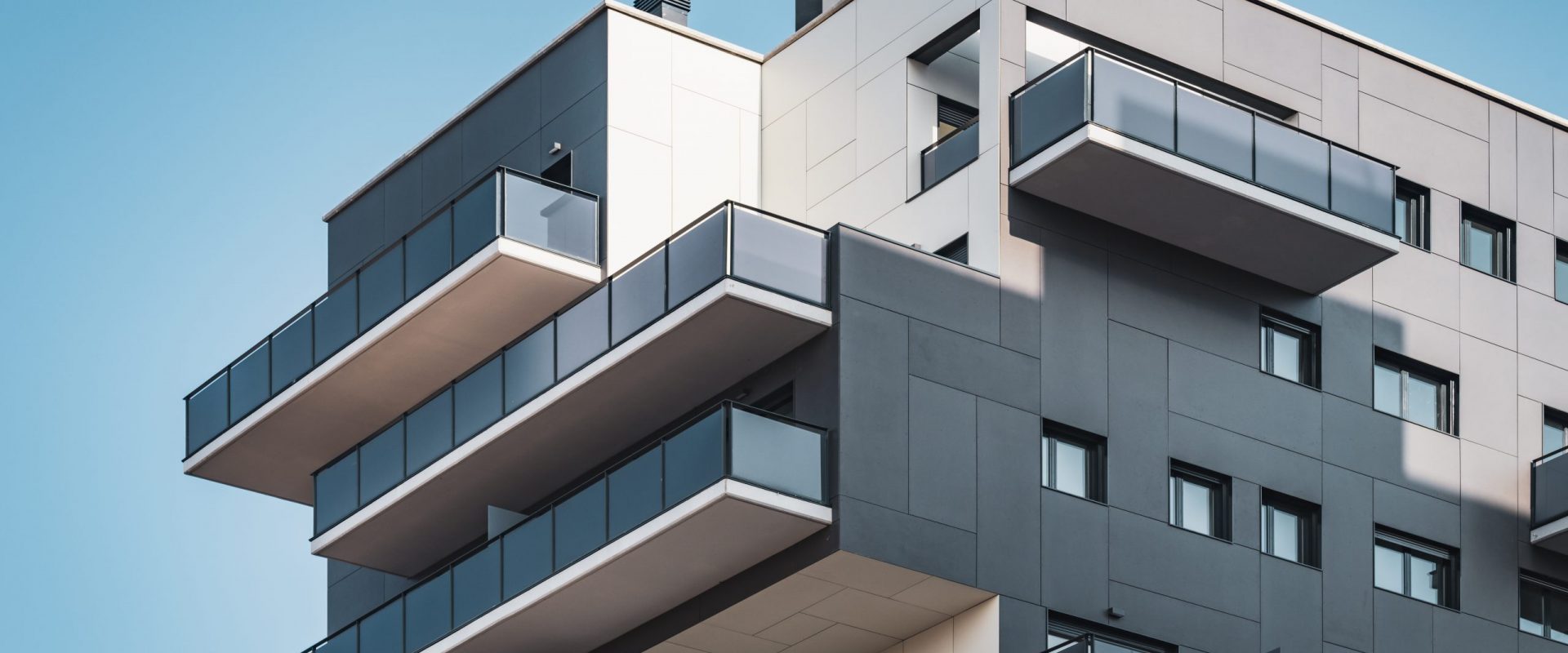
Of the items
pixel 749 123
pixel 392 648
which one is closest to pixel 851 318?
pixel 749 123

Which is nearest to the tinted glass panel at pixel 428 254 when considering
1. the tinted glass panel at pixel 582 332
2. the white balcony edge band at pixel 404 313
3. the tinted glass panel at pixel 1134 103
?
the white balcony edge band at pixel 404 313

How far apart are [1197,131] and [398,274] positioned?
11433 millimetres

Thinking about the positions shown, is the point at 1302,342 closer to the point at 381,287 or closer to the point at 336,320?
the point at 381,287

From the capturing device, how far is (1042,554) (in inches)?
1315

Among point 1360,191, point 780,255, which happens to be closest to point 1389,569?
point 1360,191

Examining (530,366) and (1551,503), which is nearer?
(530,366)

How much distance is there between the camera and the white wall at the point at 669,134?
37.3m

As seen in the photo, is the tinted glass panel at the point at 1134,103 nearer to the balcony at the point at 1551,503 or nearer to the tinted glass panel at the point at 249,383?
the balcony at the point at 1551,503

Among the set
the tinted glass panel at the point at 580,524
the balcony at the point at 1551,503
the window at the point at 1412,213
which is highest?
the window at the point at 1412,213

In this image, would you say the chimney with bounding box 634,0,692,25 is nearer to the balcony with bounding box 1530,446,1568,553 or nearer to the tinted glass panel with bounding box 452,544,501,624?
the tinted glass panel with bounding box 452,544,501,624

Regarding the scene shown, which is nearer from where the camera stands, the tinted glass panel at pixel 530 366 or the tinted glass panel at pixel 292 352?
the tinted glass panel at pixel 530 366

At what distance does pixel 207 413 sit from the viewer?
4234 centimetres

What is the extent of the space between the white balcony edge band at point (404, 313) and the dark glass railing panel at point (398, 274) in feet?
0.30

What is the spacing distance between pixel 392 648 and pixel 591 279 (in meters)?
6.02
